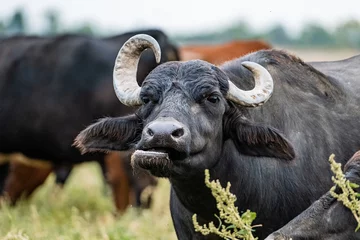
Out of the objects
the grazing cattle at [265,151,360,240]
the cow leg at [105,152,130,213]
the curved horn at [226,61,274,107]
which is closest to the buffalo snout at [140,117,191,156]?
the curved horn at [226,61,274,107]

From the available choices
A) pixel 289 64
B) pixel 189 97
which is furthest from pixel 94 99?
pixel 189 97

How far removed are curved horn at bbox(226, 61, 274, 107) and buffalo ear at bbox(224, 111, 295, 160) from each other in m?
0.12

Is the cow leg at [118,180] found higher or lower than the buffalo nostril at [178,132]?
lower

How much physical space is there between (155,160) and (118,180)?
6238mm

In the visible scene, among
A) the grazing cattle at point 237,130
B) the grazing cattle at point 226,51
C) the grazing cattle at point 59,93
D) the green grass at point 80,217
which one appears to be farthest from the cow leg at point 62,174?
the grazing cattle at point 237,130

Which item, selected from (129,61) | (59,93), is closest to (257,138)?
(129,61)

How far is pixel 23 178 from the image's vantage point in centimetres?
1287

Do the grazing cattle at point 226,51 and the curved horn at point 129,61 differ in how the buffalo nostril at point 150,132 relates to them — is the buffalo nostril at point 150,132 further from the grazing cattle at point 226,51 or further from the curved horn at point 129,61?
the grazing cattle at point 226,51

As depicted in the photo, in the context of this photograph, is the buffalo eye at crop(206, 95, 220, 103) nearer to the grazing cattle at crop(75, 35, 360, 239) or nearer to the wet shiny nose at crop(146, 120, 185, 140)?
the grazing cattle at crop(75, 35, 360, 239)

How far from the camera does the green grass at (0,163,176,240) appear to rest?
8.20 m

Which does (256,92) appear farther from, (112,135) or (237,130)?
(112,135)

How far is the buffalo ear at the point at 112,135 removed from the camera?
6508mm

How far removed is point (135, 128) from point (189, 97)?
0.60 meters

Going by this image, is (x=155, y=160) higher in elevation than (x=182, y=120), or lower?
lower
